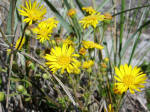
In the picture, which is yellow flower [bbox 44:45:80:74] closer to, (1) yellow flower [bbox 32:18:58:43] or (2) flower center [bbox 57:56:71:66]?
(2) flower center [bbox 57:56:71:66]

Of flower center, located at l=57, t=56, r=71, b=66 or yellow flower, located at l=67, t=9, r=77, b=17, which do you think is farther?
yellow flower, located at l=67, t=9, r=77, b=17

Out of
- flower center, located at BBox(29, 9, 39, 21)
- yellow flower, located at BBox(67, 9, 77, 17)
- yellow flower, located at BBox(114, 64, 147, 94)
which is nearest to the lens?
flower center, located at BBox(29, 9, 39, 21)

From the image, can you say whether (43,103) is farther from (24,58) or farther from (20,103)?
(24,58)

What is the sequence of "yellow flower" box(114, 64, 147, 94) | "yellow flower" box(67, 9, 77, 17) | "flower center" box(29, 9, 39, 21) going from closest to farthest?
"flower center" box(29, 9, 39, 21)
"yellow flower" box(114, 64, 147, 94)
"yellow flower" box(67, 9, 77, 17)

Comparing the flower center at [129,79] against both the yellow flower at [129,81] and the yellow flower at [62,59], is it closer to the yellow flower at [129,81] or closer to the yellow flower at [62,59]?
the yellow flower at [129,81]

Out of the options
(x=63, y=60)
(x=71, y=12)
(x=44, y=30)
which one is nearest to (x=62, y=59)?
(x=63, y=60)

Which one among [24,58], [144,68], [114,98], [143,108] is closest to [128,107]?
[143,108]

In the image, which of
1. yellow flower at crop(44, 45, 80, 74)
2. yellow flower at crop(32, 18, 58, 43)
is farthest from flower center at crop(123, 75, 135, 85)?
yellow flower at crop(32, 18, 58, 43)

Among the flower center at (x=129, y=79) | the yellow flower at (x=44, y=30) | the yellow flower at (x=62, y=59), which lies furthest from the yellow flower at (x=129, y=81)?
the yellow flower at (x=44, y=30)
